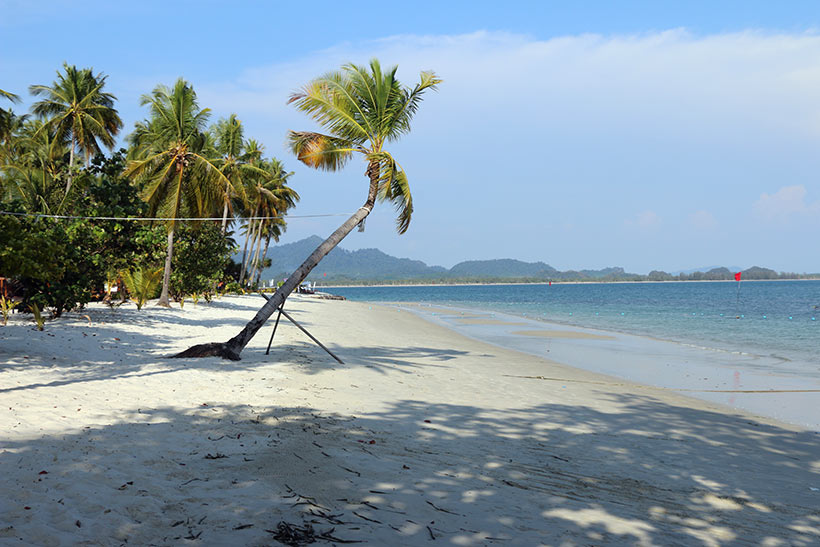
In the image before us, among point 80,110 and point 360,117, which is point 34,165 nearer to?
point 80,110

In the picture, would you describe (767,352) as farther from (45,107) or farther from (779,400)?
(45,107)

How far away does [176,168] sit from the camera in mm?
21688

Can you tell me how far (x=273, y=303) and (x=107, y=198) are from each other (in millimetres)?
8188

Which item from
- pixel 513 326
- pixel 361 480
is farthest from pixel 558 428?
pixel 513 326

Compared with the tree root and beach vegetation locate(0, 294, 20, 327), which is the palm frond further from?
beach vegetation locate(0, 294, 20, 327)

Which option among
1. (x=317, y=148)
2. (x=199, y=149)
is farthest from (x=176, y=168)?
(x=317, y=148)

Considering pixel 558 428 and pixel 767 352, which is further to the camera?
pixel 767 352

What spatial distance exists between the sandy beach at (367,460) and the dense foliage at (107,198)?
10.7 ft

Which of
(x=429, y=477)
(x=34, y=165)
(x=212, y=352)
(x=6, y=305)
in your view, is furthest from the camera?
(x=34, y=165)

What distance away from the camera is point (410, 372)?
37.2 feet

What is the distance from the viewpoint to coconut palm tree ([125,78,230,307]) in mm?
21656

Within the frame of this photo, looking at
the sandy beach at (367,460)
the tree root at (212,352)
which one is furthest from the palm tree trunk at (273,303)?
the sandy beach at (367,460)

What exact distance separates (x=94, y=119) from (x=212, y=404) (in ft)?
103

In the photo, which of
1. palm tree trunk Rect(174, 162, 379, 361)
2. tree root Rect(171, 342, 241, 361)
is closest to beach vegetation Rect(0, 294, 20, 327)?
tree root Rect(171, 342, 241, 361)
